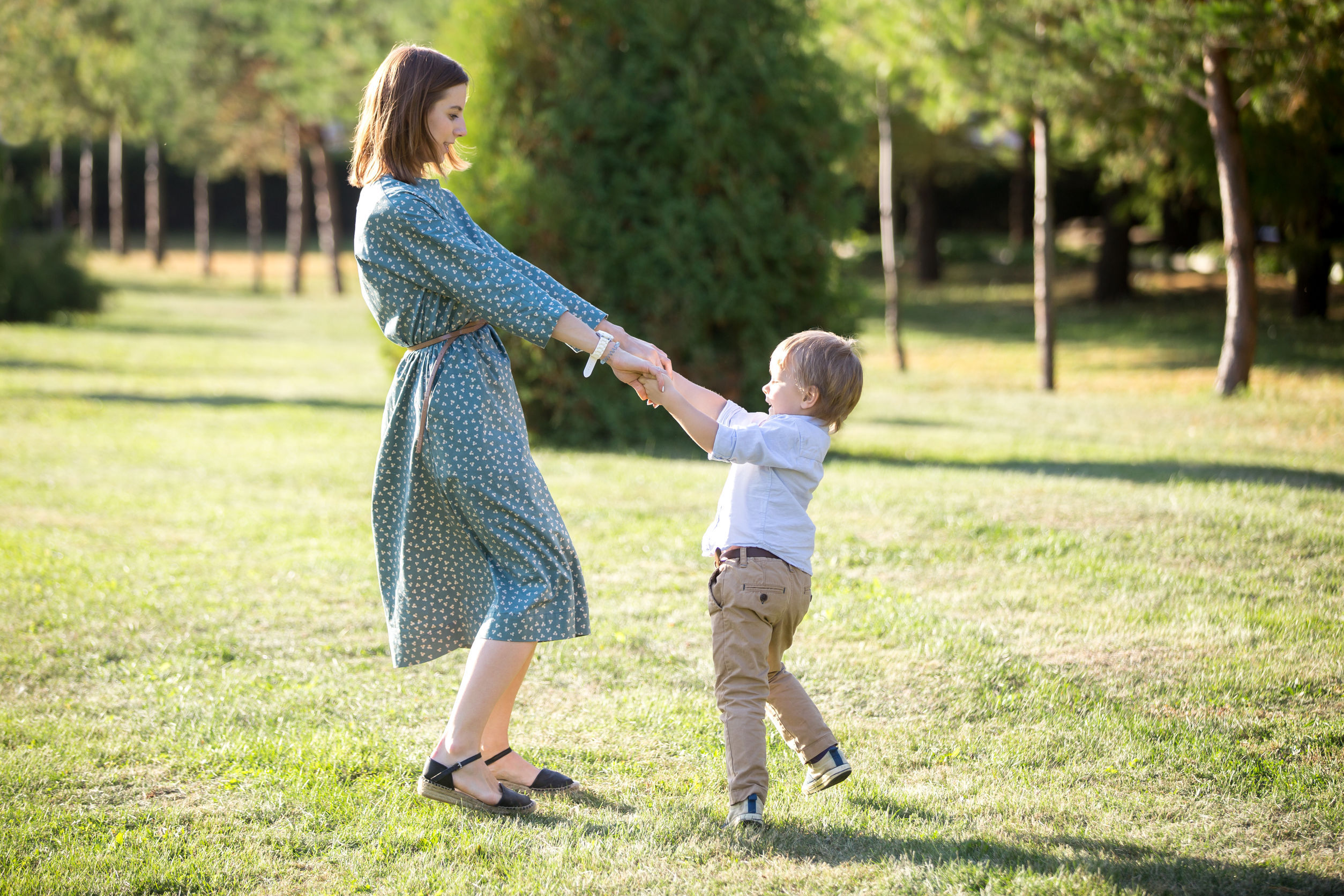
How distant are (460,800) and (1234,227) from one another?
11879 millimetres

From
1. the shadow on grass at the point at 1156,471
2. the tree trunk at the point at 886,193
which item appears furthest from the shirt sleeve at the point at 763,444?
the tree trunk at the point at 886,193

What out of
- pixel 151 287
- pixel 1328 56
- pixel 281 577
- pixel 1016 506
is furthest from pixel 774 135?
pixel 151 287

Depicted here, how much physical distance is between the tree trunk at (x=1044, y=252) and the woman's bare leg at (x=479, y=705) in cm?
1183

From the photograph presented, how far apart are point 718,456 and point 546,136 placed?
7.26m

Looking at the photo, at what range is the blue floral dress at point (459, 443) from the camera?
304 centimetres

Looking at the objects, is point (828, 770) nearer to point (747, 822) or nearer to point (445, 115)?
point (747, 822)

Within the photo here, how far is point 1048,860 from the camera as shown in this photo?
9.63 ft

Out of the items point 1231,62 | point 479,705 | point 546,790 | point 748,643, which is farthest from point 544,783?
point 1231,62

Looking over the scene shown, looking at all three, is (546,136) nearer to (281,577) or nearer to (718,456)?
(281,577)

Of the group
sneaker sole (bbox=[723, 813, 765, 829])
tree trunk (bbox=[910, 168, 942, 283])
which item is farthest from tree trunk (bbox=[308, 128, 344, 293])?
sneaker sole (bbox=[723, 813, 765, 829])

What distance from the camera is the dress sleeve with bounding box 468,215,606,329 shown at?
3209 mm

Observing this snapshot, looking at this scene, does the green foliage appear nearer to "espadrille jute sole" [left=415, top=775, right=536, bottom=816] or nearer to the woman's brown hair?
the woman's brown hair

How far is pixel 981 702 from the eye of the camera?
13.4ft

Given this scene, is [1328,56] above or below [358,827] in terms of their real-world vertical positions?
above
